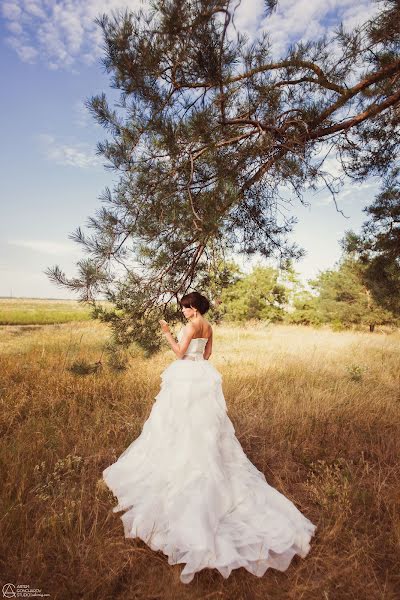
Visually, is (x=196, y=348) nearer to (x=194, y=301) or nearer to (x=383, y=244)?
(x=194, y=301)

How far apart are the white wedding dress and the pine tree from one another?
0.89 metres

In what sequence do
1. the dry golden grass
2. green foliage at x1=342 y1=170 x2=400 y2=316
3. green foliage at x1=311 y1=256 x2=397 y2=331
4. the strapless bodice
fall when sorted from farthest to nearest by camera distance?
Answer: green foliage at x1=311 y1=256 x2=397 y2=331 → green foliage at x1=342 y1=170 x2=400 y2=316 → the strapless bodice → the dry golden grass

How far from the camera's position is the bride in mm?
2441

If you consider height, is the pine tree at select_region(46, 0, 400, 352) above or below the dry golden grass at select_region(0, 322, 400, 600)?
above

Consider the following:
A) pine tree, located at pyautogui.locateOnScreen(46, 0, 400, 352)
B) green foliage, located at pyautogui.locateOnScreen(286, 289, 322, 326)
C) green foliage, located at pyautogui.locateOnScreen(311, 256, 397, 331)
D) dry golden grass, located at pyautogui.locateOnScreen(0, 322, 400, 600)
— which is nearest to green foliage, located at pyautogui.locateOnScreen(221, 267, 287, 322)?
green foliage, located at pyautogui.locateOnScreen(286, 289, 322, 326)

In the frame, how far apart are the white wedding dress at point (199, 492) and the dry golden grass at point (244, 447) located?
4.8 inches

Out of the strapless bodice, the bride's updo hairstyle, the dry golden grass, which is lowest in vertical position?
the dry golden grass

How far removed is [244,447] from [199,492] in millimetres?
1637

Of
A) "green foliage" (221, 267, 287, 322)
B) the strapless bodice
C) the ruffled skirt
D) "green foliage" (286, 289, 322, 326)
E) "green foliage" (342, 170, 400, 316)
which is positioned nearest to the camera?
the ruffled skirt

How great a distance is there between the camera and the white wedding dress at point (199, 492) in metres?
2.44

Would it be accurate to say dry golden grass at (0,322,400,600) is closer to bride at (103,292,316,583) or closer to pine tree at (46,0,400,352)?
bride at (103,292,316,583)

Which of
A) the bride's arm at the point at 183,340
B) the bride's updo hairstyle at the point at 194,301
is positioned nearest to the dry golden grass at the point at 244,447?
the bride's arm at the point at 183,340

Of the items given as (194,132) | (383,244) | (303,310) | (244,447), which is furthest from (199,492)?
(303,310)

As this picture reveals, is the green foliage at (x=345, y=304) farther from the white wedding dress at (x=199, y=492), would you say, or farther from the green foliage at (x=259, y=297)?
the white wedding dress at (x=199, y=492)
